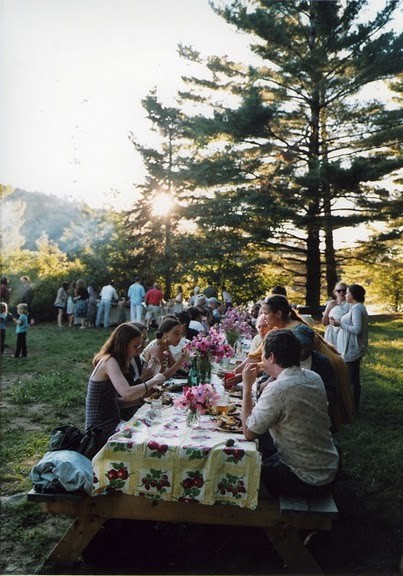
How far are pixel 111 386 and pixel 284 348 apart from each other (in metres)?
1.43

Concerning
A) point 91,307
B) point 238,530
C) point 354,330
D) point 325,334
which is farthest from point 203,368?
point 91,307

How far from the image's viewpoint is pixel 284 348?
307 cm

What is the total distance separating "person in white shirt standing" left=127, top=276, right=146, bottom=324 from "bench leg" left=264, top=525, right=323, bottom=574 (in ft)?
40.9

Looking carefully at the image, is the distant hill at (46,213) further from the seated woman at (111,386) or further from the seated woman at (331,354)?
the seated woman at (111,386)

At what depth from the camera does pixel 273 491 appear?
3143 mm

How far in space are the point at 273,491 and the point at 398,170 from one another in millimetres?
16347

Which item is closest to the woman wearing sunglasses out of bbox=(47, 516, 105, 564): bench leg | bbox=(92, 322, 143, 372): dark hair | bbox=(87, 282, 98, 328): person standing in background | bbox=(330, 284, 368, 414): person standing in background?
bbox=(330, 284, 368, 414): person standing in background

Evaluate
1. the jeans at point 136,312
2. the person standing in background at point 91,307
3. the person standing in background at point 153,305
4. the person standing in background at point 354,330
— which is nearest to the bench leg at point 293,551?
the person standing in background at point 354,330

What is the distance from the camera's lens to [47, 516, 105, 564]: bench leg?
317cm

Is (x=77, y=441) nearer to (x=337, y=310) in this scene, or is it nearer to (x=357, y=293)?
(x=357, y=293)

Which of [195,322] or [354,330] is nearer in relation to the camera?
[354,330]

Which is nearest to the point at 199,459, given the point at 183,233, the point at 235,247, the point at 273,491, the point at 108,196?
the point at 273,491

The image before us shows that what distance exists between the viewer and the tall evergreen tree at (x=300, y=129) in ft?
53.4

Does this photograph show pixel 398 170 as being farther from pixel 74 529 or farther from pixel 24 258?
pixel 74 529
